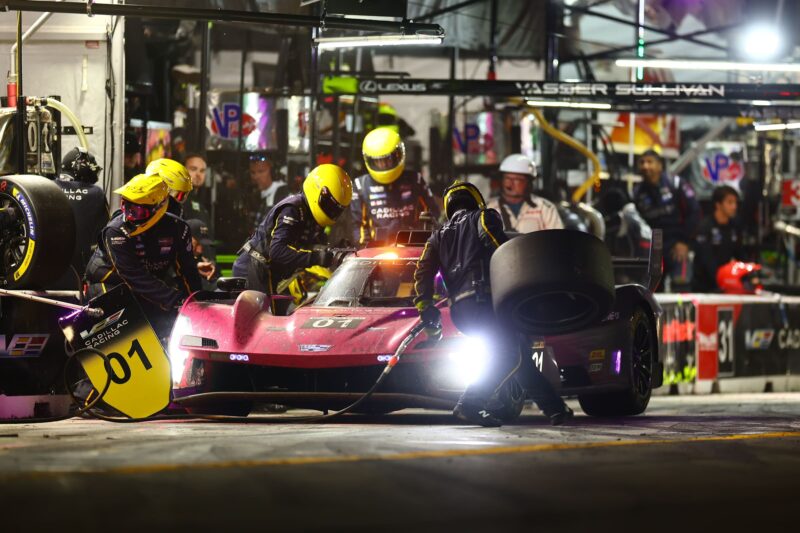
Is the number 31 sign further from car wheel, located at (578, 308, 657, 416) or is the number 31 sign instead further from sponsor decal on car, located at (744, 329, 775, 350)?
sponsor decal on car, located at (744, 329, 775, 350)

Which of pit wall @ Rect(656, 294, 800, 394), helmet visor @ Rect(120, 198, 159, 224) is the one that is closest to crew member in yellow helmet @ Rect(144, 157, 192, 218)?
helmet visor @ Rect(120, 198, 159, 224)

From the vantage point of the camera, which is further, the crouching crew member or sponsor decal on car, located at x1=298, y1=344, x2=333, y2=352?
sponsor decal on car, located at x1=298, y1=344, x2=333, y2=352

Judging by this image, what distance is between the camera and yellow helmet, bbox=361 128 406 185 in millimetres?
15203

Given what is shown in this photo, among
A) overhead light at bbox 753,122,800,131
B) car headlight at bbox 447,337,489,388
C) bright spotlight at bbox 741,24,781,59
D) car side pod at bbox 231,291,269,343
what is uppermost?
bright spotlight at bbox 741,24,781,59

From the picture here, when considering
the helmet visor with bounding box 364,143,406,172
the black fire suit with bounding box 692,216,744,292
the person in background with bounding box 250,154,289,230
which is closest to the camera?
the helmet visor with bounding box 364,143,406,172

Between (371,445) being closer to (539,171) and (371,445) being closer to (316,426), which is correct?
(316,426)

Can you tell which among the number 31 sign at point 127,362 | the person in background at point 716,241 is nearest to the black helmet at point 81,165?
the number 31 sign at point 127,362

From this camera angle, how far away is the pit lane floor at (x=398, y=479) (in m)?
6.04

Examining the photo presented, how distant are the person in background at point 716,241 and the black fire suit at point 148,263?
11355 millimetres

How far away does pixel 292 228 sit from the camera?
1341cm

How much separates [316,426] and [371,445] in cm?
206

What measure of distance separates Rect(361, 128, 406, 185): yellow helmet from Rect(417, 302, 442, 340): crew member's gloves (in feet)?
15.2

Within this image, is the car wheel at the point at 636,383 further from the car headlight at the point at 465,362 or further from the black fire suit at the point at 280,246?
the black fire suit at the point at 280,246

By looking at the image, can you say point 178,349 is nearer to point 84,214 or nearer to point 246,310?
point 246,310
